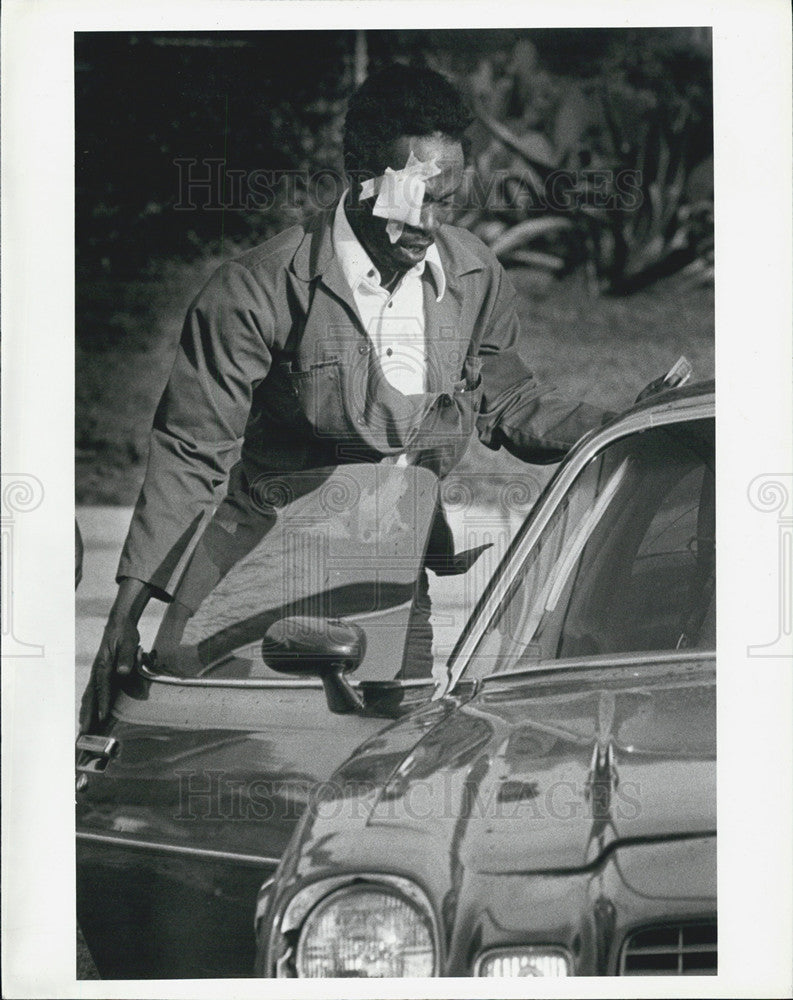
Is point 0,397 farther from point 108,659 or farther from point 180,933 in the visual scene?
point 180,933

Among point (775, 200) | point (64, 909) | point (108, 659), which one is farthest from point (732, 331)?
point (64, 909)

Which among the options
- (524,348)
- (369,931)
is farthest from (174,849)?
(524,348)

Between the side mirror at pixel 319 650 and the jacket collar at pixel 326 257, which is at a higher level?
the jacket collar at pixel 326 257

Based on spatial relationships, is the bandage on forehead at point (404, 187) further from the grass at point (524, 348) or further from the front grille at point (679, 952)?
the front grille at point (679, 952)

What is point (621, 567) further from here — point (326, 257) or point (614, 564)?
point (326, 257)

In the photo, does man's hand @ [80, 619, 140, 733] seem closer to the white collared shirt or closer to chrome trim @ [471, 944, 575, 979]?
the white collared shirt

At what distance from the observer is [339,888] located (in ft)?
9.17

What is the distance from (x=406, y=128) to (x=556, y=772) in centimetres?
181

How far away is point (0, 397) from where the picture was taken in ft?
10.7

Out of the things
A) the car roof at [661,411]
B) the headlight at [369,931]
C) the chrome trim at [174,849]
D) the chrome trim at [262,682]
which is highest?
the car roof at [661,411]

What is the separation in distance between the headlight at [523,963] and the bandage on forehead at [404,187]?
1982 mm

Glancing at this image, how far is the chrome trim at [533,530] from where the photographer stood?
317 centimetres

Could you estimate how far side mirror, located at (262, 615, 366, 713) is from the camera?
10.5 feet

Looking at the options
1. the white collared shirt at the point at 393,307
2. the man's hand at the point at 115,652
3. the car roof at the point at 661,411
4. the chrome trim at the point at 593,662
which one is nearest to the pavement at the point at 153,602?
the man's hand at the point at 115,652
